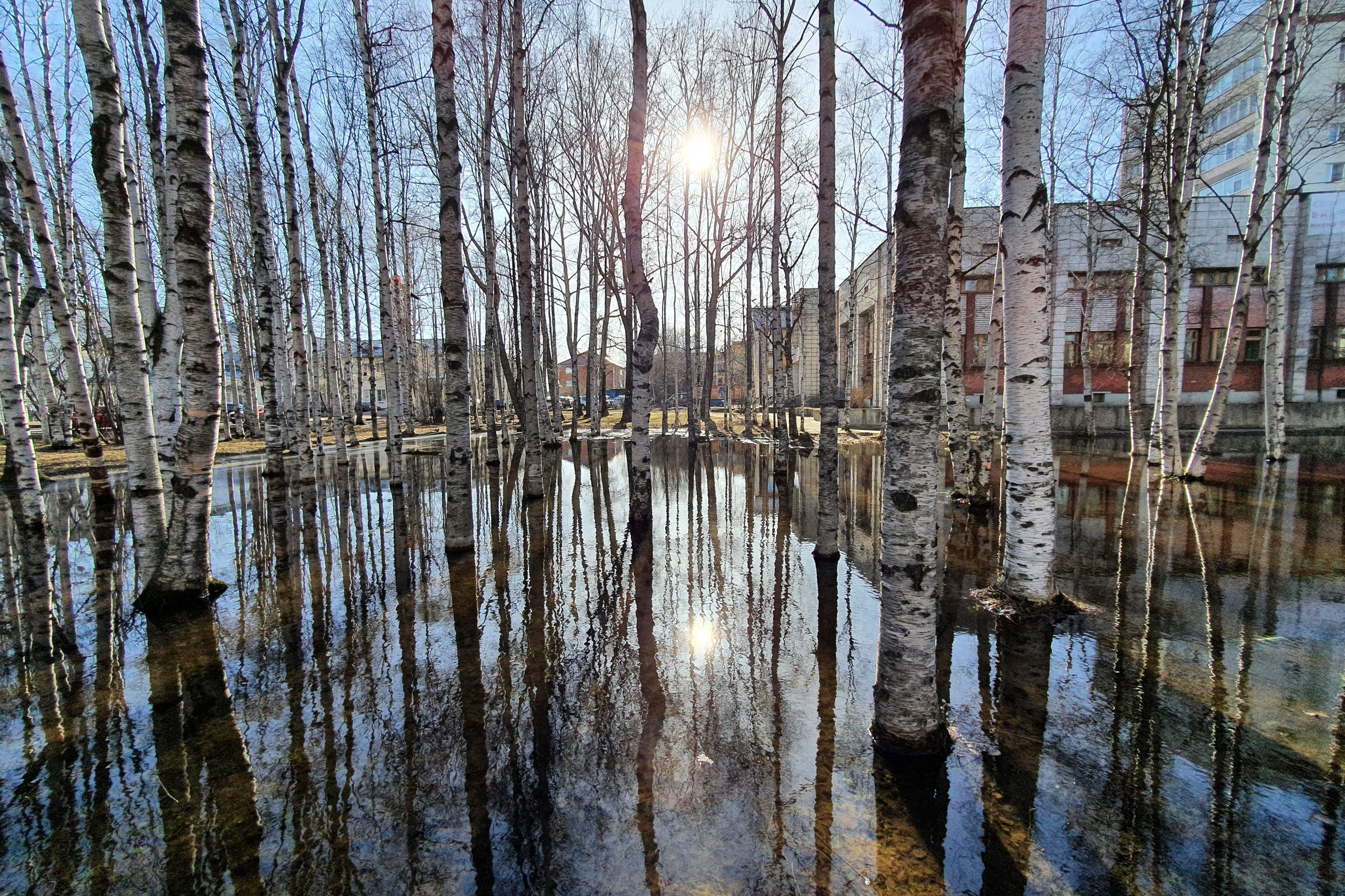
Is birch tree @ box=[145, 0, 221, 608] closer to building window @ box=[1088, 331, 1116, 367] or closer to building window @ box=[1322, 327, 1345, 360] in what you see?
building window @ box=[1088, 331, 1116, 367]

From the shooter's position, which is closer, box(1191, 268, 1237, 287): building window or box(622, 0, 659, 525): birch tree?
box(622, 0, 659, 525): birch tree

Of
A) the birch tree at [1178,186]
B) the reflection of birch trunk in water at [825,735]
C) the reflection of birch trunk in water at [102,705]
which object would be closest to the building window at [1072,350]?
the birch tree at [1178,186]

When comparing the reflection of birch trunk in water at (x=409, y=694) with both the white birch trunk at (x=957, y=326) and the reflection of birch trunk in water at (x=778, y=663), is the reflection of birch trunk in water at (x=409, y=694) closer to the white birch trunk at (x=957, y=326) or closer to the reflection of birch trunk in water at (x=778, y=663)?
the reflection of birch trunk in water at (x=778, y=663)

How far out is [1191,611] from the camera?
5.21 meters

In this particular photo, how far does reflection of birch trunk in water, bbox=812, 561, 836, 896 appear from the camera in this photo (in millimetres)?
2459

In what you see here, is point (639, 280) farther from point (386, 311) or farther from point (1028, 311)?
point (386, 311)

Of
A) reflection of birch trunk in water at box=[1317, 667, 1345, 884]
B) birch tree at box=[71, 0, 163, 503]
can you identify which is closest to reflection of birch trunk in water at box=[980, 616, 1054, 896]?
reflection of birch trunk in water at box=[1317, 667, 1345, 884]

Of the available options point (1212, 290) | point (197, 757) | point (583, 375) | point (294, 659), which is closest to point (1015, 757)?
point (197, 757)

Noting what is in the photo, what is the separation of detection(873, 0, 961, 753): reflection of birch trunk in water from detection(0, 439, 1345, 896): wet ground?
16.7 inches

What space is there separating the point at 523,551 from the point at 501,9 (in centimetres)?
1200

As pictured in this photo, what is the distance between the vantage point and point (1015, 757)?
3.19m

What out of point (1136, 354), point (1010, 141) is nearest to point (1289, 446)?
point (1136, 354)

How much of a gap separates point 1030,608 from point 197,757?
6510 millimetres

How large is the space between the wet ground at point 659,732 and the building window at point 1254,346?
32.7m
